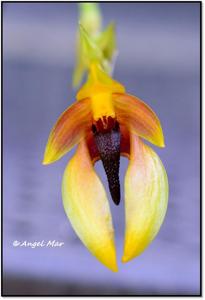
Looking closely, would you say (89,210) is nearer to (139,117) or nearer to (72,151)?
(139,117)

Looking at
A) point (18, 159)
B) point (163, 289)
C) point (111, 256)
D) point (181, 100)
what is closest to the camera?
point (111, 256)

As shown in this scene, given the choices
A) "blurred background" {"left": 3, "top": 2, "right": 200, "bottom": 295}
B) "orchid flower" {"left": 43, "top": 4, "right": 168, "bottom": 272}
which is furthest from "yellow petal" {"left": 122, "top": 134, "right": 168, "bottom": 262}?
"blurred background" {"left": 3, "top": 2, "right": 200, "bottom": 295}

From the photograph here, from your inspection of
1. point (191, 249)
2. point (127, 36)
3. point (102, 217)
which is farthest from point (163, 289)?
point (127, 36)

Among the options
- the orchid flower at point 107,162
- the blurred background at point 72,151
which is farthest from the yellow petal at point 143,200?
the blurred background at point 72,151

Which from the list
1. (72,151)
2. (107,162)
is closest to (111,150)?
(107,162)

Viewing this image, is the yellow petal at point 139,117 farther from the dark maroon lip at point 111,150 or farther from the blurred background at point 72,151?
the blurred background at point 72,151

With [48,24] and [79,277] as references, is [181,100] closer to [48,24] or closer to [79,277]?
[48,24]
